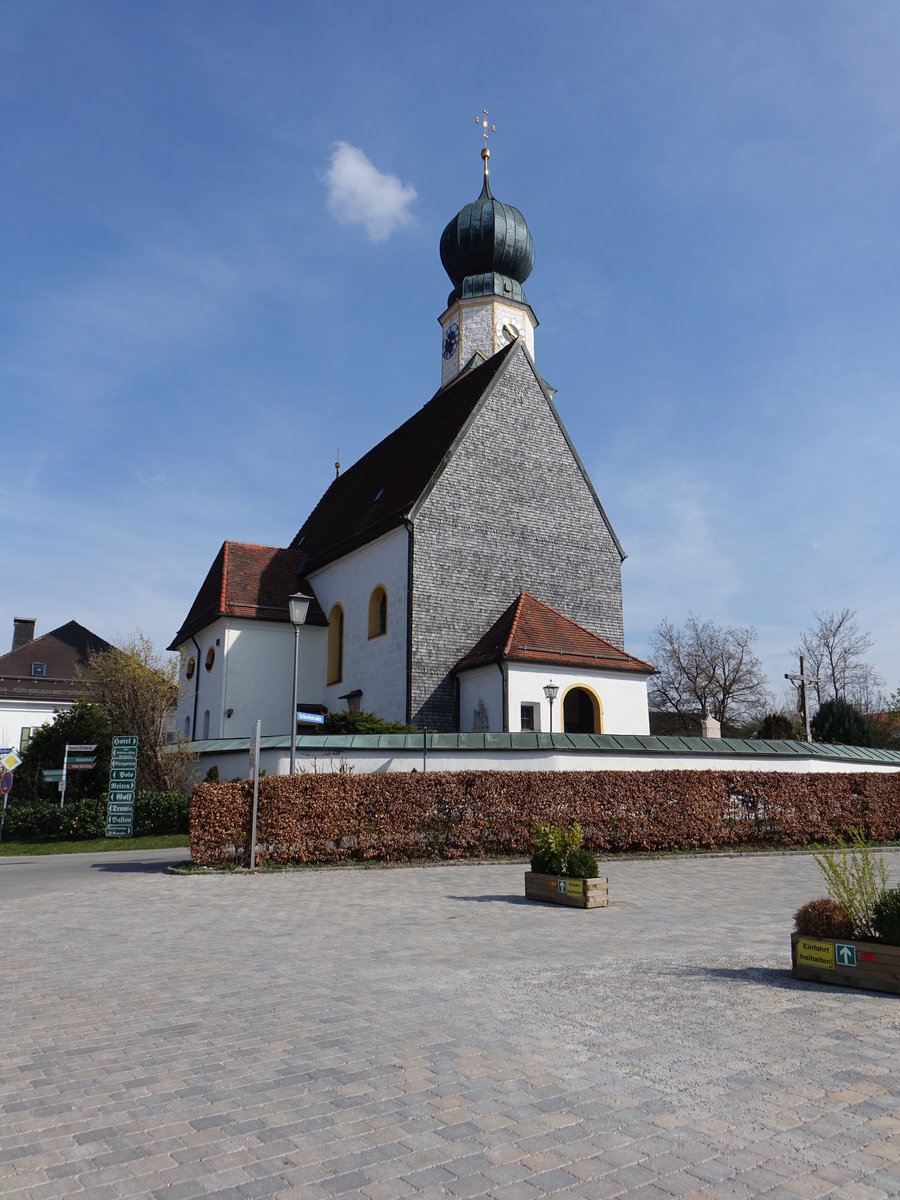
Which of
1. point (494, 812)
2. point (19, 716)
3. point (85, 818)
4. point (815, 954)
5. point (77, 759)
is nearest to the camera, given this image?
point (815, 954)

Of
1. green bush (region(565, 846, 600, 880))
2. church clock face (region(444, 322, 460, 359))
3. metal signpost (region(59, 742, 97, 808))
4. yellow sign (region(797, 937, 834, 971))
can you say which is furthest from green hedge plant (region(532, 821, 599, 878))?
church clock face (region(444, 322, 460, 359))

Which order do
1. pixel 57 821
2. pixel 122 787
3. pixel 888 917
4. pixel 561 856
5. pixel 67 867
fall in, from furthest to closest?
pixel 57 821 → pixel 122 787 → pixel 67 867 → pixel 561 856 → pixel 888 917

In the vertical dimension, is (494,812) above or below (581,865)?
above

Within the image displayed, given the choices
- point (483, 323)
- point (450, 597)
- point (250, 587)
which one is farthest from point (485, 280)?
point (450, 597)

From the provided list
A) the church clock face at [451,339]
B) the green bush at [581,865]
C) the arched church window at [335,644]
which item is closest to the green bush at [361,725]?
the arched church window at [335,644]

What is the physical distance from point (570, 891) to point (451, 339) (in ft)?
111

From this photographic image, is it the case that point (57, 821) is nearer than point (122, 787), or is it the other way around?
point (122, 787)

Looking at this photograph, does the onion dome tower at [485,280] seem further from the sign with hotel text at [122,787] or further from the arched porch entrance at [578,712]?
the sign with hotel text at [122,787]

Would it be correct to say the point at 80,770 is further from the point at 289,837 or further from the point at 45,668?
the point at 45,668

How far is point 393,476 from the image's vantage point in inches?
1264

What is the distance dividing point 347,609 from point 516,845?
46.1 feet

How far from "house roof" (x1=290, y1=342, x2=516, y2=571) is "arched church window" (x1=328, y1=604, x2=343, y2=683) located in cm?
198

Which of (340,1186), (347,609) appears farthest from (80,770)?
(340,1186)

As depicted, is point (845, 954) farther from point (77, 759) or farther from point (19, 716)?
point (19, 716)
